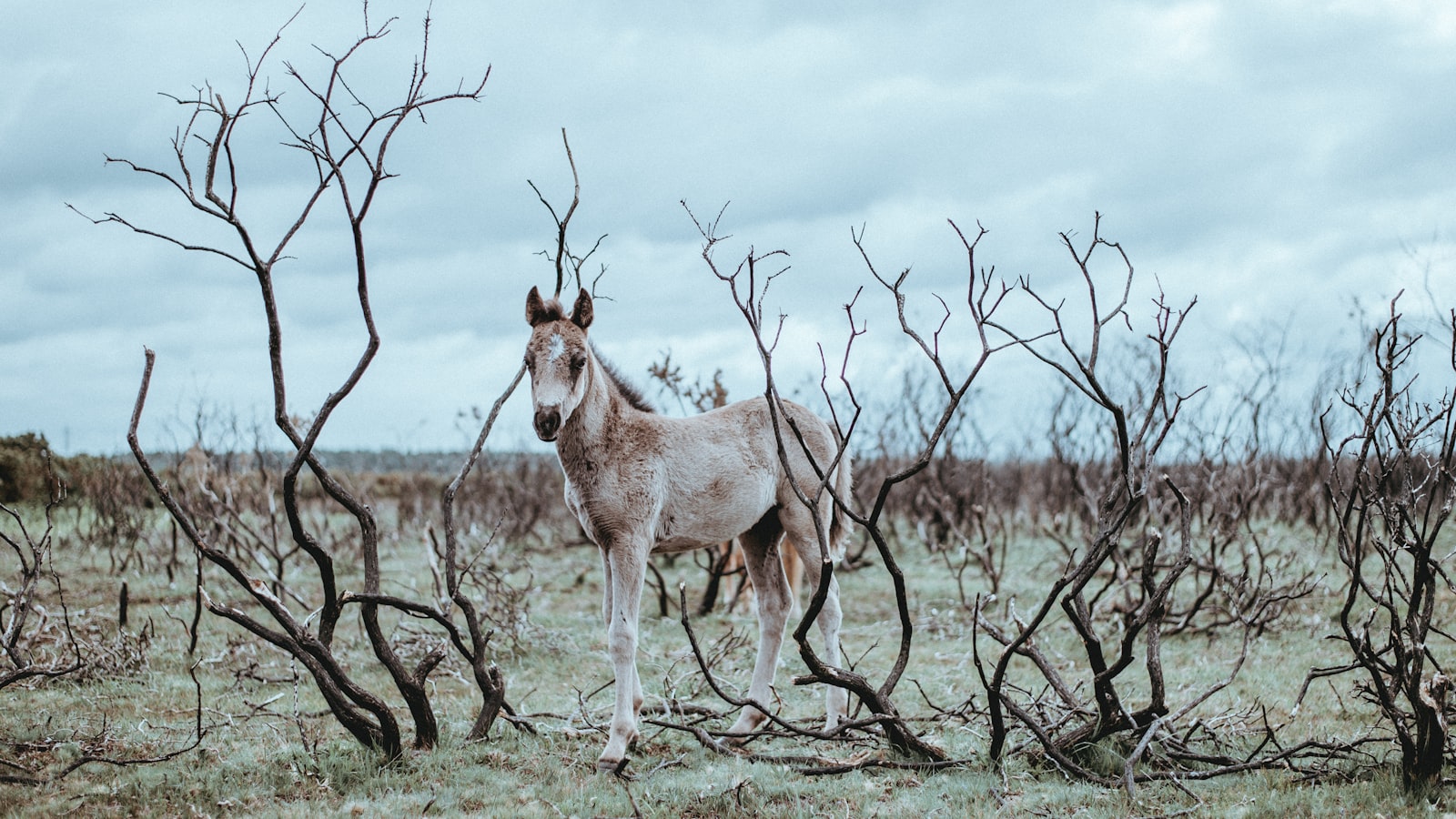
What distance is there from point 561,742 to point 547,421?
2.08 metres

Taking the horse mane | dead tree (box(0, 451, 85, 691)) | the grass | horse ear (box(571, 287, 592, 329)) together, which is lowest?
the grass

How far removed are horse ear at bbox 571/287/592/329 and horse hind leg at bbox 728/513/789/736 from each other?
75.9 inches

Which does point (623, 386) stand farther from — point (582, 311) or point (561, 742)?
point (561, 742)

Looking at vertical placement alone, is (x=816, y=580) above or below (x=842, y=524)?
below

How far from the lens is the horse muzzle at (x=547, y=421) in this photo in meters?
5.31

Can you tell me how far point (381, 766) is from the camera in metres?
5.45

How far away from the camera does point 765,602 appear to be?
680 cm

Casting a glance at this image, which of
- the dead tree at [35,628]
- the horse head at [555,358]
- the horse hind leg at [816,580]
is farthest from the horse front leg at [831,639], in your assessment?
the dead tree at [35,628]

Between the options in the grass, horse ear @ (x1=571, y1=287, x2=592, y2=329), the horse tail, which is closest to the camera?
the grass

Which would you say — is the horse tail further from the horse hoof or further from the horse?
the horse hoof

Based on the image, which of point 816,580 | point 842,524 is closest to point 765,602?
point 816,580

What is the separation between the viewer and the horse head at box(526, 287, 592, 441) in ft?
17.6

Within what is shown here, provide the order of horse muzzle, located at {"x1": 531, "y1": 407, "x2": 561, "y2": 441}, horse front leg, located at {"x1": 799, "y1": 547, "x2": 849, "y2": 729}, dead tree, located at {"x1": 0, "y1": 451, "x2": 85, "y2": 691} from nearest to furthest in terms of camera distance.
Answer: horse muzzle, located at {"x1": 531, "y1": 407, "x2": 561, "y2": 441}
horse front leg, located at {"x1": 799, "y1": 547, "x2": 849, "y2": 729}
dead tree, located at {"x1": 0, "y1": 451, "x2": 85, "y2": 691}

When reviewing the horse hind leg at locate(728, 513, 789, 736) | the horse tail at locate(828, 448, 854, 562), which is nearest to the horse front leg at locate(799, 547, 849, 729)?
the horse hind leg at locate(728, 513, 789, 736)
